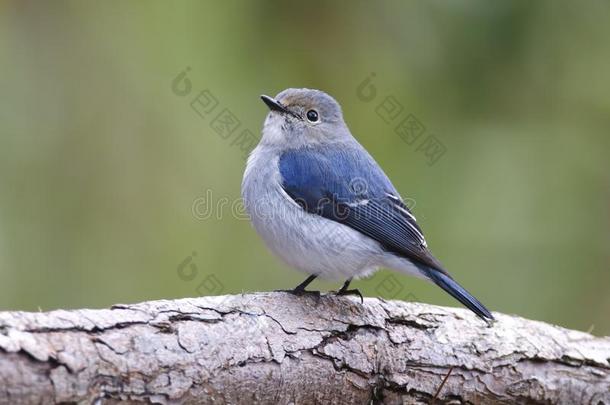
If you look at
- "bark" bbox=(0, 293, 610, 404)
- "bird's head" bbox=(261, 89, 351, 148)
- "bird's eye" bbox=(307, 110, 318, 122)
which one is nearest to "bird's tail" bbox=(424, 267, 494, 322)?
"bark" bbox=(0, 293, 610, 404)

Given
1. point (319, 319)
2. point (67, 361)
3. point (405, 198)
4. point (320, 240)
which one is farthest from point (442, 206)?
point (67, 361)

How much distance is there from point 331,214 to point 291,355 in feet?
3.99

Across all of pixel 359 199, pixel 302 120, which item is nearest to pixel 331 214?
pixel 359 199

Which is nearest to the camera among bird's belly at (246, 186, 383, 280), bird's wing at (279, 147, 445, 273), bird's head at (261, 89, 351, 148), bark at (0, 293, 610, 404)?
bark at (0, 293, 610, 404)

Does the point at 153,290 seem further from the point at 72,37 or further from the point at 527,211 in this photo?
the point at 527,211

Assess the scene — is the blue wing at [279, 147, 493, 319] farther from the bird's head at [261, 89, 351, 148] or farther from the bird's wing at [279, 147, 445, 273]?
the bird's head at [261, 89, 351, 148]

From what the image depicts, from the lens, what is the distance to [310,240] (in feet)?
15.2

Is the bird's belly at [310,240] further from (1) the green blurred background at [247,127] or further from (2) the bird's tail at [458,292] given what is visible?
(1) the green blurred background at [247,127]

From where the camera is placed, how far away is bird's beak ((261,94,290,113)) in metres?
5.07

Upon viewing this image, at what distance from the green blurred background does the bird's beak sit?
23cm

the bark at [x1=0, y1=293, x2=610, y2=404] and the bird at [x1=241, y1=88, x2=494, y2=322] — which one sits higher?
the bird at [x1=241, y1=88, x2=494, y2=322]

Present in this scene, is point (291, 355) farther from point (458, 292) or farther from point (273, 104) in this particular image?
point (273, 104)

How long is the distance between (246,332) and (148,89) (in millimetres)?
2519

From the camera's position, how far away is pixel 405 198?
536cm
